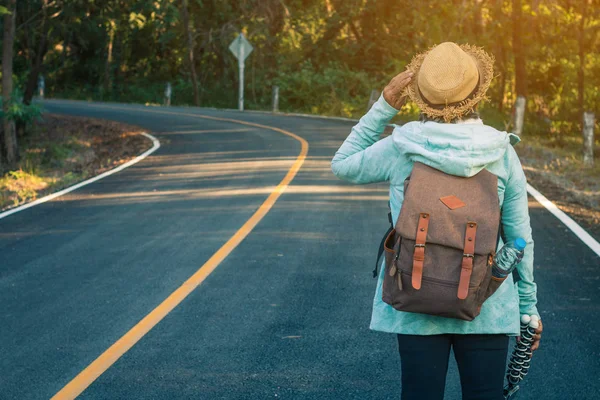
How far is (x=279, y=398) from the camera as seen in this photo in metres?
5.11

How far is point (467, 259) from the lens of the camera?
2969 mm

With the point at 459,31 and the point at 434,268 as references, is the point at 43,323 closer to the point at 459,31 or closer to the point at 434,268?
the point at 434,268

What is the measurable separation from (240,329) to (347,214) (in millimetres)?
5215

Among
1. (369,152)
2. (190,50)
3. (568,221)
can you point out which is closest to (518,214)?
(369,152)

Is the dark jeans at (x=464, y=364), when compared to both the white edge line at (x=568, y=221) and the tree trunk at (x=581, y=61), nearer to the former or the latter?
the white edge line at (x=568, y=221)

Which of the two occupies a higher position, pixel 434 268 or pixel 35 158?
pixel 434 268

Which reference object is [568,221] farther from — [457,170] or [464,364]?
[457,170]

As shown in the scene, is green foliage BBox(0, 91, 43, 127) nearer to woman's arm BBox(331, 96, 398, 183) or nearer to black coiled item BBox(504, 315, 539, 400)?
woman's arm BBox(331, 96, 398, 183)

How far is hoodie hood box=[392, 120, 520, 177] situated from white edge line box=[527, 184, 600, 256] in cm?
656

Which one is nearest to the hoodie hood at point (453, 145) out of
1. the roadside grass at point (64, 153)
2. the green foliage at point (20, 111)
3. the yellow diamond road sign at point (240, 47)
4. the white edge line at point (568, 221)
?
the white edge line at point (568, 221)

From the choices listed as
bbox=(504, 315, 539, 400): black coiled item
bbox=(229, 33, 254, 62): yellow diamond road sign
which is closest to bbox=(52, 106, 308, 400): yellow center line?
bbox=(504, 315, 539, 400): black coiled item

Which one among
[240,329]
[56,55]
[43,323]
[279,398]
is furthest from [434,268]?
[56,55]

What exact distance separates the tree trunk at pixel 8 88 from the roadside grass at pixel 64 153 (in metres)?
0.43

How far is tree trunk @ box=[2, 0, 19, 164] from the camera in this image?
23.5 m
